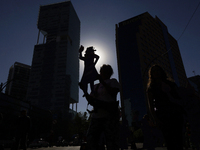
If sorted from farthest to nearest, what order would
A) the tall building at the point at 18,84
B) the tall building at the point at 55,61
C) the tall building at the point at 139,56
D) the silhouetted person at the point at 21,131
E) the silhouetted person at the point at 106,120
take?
the tall building at the point at 18,84 < the tall building at the point at 55,61 < the tall building at the point at 139,56 < the silhouetted person at the point at 21,131 < the silhouetted person at the point at 106,120

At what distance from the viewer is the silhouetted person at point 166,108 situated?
2.09 metres

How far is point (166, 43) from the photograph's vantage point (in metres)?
86.4

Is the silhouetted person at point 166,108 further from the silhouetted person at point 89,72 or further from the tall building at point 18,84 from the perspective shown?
the tall building at point 18,84

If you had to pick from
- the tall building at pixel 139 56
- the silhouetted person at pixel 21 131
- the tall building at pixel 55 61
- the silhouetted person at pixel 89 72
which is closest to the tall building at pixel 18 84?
the tall building at pixel 55 61

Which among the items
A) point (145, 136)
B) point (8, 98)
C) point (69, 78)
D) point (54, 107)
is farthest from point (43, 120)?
point (69, 78)

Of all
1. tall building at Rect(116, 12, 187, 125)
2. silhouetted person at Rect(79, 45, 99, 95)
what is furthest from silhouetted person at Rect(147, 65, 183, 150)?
tall building at Rect(116, 12, 187, 125)

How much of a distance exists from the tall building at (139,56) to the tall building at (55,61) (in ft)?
147

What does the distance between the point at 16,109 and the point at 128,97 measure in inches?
1816

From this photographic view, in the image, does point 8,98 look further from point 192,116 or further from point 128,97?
point 128,97

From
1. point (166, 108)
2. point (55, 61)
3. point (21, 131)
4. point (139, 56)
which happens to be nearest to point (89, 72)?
point (166, 108)

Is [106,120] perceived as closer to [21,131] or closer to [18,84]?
[21,131]

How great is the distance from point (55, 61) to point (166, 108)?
11435 cm

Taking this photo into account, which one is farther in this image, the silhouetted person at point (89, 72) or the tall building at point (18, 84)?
the tall building at point (18, 84)

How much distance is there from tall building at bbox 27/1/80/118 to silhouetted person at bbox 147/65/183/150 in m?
90.0
